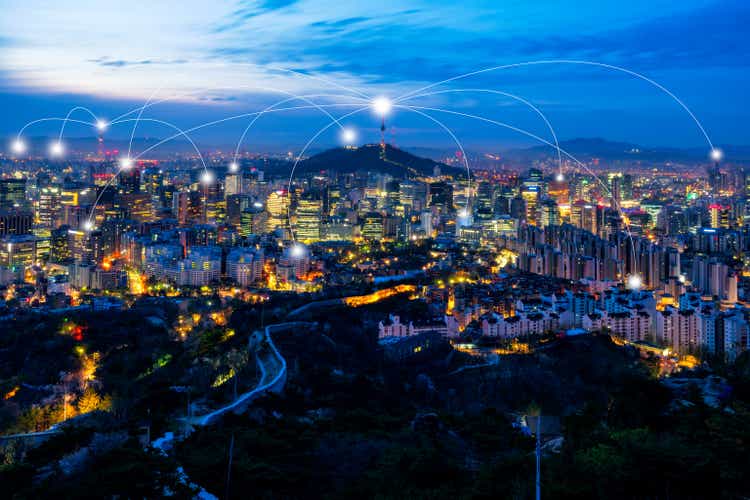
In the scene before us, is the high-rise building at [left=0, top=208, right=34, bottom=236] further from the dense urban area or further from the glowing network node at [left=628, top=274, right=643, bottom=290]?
the glowing network node at [left=628, top=274, right=643, bottom=290]

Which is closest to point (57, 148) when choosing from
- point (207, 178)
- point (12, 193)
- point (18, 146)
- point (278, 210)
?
point (18, 146)

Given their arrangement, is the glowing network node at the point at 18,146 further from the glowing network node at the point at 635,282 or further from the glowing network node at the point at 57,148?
the glowing network node at the point at 635,282

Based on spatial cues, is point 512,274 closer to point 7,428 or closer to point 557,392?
point 557,392

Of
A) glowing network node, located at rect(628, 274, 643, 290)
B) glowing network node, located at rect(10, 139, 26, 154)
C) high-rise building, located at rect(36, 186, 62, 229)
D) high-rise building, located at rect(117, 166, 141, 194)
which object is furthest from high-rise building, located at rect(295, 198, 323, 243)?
glowing network node, located at rect(628, 274, 643, 290)

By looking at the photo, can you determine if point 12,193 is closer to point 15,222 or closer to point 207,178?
point 15,222

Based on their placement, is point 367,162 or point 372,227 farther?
point 367,162

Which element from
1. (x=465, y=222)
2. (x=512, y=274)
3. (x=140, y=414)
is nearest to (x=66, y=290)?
(x=512, y=274)
